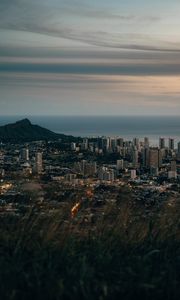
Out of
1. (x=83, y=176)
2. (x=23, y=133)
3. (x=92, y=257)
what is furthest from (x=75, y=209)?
(x=23, y=133)

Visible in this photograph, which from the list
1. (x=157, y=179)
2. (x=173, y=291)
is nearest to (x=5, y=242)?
(x=173, y=291)

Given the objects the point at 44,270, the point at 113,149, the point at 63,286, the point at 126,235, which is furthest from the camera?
the point at 113,149

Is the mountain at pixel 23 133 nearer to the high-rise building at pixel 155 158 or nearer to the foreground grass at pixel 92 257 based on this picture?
the high-rise building at pixel 155 158

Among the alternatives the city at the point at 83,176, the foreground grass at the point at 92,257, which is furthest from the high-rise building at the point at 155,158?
the foreground grass at the point at 92,257

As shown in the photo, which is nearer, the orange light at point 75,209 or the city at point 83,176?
the orange light at point 75,209

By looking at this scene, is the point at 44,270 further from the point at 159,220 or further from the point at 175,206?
the point at 175,206

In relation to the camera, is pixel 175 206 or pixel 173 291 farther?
pixel 175 206
